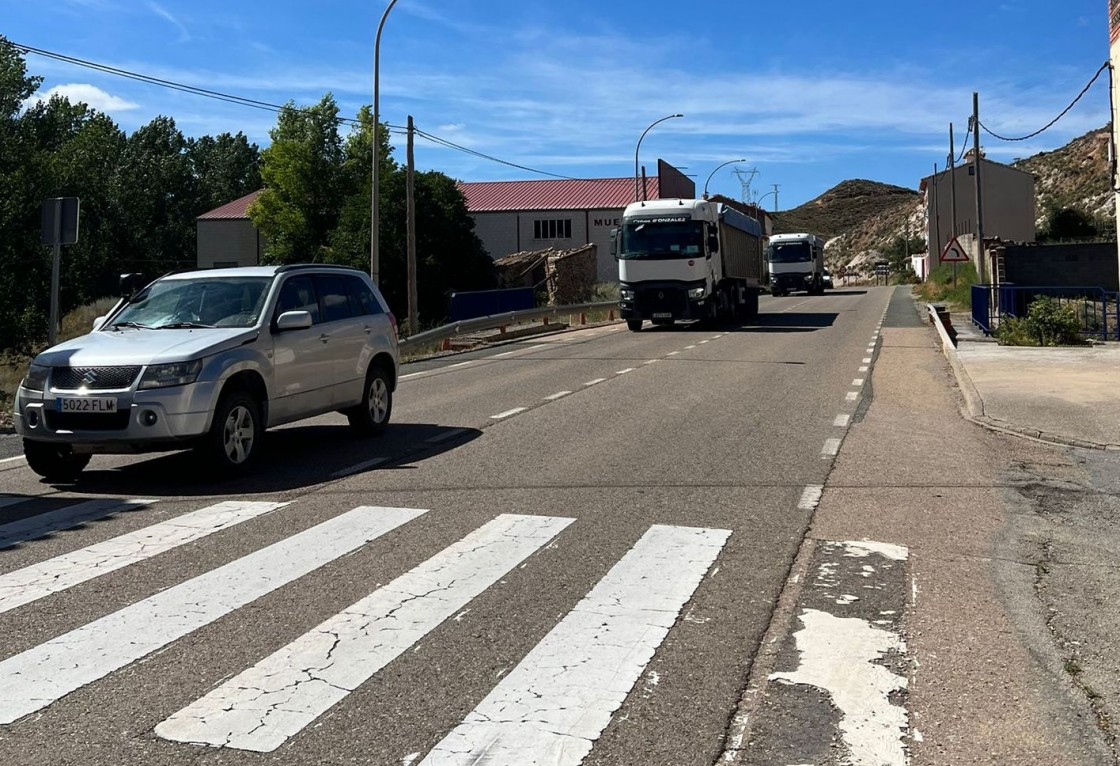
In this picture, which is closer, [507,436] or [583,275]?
[507,436]

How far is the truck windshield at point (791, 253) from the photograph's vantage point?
202 feet

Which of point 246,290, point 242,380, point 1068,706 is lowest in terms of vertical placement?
point 1068,706

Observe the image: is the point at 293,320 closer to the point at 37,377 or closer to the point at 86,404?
the point at 86,404

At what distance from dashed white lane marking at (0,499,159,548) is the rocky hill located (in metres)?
48.7

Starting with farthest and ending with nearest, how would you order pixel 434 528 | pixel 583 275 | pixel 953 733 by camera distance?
pixel 583 275, pixel 434 528, pixel 953 733

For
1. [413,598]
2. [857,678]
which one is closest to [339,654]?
[413,598]

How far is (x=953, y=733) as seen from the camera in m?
3.93

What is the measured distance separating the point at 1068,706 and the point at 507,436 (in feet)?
25.2

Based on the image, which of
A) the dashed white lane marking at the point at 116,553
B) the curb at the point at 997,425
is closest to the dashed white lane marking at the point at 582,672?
the dashed white lane marking at the point at 116,553

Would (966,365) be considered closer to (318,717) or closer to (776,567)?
(776,567)

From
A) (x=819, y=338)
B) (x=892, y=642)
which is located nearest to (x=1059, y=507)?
(x=892, y=642)

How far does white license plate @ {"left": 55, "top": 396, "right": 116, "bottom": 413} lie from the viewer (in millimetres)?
8328

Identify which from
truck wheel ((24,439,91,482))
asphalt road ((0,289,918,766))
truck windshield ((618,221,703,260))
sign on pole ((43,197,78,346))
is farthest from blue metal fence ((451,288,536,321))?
truck wheel ((24,439,91,482))

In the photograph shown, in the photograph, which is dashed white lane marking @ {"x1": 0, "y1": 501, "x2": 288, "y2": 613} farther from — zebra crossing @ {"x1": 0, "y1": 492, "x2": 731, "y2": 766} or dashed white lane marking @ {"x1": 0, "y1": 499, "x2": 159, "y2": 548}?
dashed white lane marking @ {"x1": 0, "y1": 499, "x2": 159, "y2": 548}
